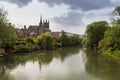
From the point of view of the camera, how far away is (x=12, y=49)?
5472 cm

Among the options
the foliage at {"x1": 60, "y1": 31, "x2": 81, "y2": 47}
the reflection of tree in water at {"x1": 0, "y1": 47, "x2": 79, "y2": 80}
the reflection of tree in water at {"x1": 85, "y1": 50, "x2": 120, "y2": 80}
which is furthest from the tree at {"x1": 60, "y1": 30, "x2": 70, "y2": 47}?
the reflection of tree in water at {"x1": 85, "y1": 50, "x2": 120, "y2": 80}

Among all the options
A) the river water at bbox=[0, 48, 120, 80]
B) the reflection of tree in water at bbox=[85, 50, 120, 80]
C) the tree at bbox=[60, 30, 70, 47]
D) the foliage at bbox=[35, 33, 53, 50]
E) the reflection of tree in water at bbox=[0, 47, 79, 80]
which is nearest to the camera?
the river water at bbox=[0, 48, 120, 80]

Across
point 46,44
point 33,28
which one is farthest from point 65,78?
point 33,28

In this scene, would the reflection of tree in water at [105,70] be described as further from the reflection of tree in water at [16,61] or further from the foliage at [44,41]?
the foliage at [44,41]

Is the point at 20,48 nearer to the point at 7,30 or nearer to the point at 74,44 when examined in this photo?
the point at 7,30

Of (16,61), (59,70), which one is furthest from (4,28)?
(59,70)

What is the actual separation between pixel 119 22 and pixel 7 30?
21.7 metres

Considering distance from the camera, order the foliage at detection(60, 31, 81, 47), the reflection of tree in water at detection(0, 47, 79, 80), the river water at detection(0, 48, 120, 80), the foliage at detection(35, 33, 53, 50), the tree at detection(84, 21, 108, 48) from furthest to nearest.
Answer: the foliage at detection(60, 31, 81, 47), the foliage at detection(35, 33, 53, 50), the tree at detection(84, 21, 108, 48), the reflection of tree in water at detection(0, 47, 79, 80), the river water at detection(0, 48, 120, 80)

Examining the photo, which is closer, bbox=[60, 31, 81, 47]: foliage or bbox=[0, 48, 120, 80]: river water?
bbox=[0, 48, 120, 80]: river water

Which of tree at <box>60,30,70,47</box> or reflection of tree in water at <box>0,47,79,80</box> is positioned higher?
tree at <box>60,30,70,47</box>

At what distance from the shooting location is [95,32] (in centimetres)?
7062

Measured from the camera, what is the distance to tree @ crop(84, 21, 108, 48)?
70.3 meters

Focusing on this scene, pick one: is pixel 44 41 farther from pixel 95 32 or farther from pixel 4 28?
pixel 4 28

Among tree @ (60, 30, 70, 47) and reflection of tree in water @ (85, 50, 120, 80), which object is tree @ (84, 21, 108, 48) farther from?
reflection of tree in water @ (85, 50, 120, 80)
